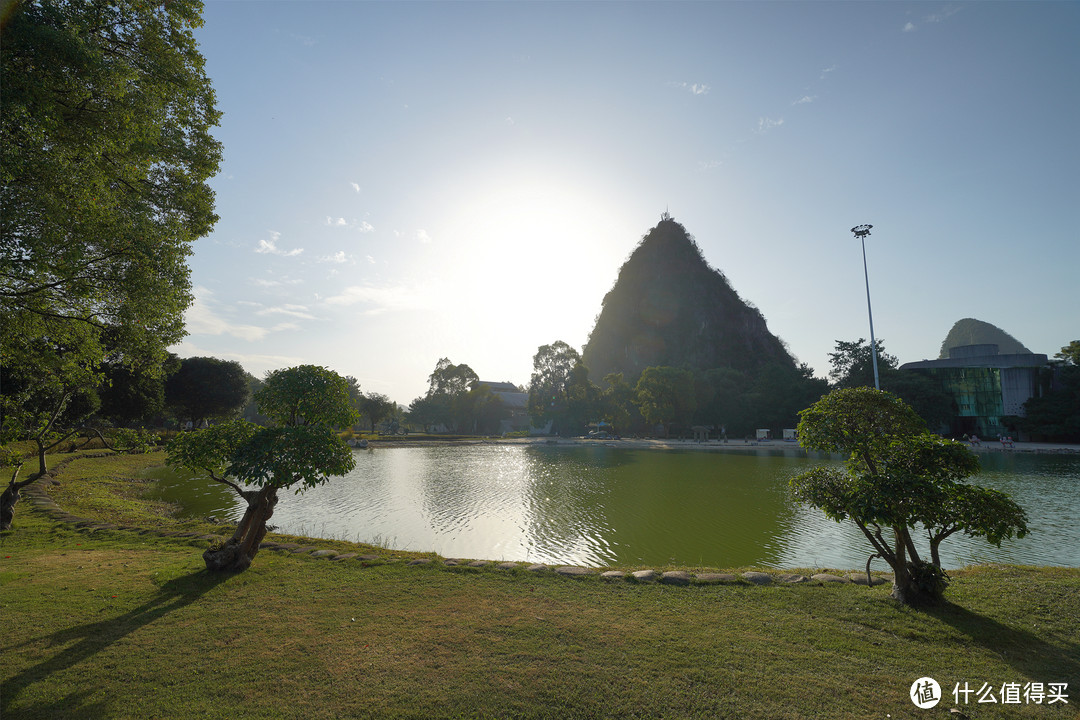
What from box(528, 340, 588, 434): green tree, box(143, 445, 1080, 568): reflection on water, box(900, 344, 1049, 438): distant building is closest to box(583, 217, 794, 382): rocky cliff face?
box(528, 340, 588, 434): green tree

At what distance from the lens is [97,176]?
6.15 meters

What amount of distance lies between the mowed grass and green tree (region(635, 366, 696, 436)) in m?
49.7

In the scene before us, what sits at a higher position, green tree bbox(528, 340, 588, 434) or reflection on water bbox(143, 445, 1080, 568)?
green tree bbox(528, 340, 588, 434)

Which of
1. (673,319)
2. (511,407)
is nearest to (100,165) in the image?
(511,407)

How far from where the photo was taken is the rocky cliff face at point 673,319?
98750mm

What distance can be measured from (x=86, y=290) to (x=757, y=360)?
105258 mm

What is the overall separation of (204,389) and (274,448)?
154 feet

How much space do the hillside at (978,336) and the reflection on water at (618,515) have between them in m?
160

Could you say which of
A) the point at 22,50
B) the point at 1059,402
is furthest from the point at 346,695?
the point at 1059,402

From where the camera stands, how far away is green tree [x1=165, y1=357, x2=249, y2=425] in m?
43.6

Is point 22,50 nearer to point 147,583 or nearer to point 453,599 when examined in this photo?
point 147,583

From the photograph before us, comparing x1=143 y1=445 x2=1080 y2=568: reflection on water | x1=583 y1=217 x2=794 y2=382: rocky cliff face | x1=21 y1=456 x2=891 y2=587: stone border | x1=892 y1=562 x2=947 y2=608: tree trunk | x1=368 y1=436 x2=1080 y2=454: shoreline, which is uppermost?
x1=583 y1=217 x2=794 y2=382: rocky cliff face

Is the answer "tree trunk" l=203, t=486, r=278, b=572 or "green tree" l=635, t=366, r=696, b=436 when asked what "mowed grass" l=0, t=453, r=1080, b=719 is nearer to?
"tree trunk" l=203, t=486, r=278, b=572

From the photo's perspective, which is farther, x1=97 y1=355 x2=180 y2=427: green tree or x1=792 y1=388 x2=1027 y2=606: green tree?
x1=97 y1=355 x2=180 y2=427: green tree
